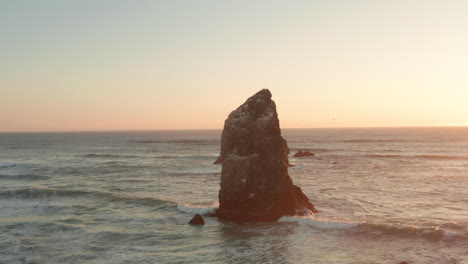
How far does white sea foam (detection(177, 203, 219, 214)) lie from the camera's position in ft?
105

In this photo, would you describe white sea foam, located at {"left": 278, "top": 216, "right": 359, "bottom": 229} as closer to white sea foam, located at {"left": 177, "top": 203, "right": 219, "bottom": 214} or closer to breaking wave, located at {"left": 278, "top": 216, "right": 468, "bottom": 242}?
breaking wave, located at {"left": 278, "top": 216, "right": 468, "bottom": 242}

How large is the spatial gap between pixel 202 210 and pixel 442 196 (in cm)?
2339

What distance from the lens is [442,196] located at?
3928 centimetres

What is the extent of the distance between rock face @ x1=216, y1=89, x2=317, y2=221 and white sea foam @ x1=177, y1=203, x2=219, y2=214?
1.78 metres

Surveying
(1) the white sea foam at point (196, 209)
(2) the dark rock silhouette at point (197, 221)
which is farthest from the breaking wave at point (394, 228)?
(1) the white sea foam at point (196, 209)

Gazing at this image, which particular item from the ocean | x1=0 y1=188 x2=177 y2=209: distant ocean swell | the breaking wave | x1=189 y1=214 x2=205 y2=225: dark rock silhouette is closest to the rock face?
the ocean

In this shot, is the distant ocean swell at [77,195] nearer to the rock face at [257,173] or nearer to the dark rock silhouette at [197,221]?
the dark rock silhouette at [197,221]

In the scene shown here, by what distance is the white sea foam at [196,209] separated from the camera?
3186 centimetres

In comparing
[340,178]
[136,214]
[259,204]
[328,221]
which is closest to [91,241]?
[136,214]

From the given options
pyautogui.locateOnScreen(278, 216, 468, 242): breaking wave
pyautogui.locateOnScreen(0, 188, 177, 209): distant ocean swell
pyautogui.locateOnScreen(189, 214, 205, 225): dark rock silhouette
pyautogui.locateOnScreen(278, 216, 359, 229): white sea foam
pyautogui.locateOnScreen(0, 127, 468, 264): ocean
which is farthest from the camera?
pyautogui.locateOnScreen(0, 188, 177, 209): distant ocean swell

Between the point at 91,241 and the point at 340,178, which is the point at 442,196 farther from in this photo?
the point at 91,241

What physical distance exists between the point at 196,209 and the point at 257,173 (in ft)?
22.5

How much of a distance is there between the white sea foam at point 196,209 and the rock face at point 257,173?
5.86 ft

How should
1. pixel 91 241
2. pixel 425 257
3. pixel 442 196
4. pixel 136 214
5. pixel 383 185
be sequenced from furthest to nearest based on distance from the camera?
pixel 383 185 → pixel 442 196 → pixel 136 214 → pixel 91 241 → pixel 425 257
